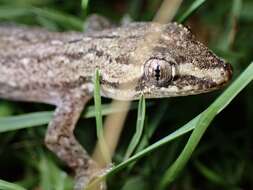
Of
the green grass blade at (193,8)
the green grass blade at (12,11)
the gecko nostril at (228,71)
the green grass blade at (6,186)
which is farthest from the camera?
the green grass blade at (12,11)

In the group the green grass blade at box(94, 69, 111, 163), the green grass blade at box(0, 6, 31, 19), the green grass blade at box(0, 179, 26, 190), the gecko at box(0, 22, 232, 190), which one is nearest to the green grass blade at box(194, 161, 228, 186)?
the gecko at box(0, 22, 232, 190)

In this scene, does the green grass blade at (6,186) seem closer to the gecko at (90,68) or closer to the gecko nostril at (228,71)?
the gecko at (90,68)

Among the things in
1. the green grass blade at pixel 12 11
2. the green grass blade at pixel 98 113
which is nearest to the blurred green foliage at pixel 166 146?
the green grass blade at pixel 12 11

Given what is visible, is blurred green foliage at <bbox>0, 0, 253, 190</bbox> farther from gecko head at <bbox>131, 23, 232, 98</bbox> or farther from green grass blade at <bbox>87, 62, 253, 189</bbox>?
green grass blade at <bbox>87, 62, 253, 189</bbox>

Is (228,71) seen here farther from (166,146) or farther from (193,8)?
(166,146)

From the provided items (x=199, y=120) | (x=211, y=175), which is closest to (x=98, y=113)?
(x=199, y=120)

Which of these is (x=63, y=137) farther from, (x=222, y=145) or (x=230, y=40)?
(x=230, y=40)

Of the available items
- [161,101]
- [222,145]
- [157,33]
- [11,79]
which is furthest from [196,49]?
[11,79]
